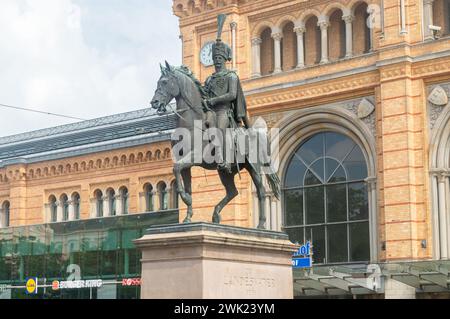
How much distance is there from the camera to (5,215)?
5109 centimetres

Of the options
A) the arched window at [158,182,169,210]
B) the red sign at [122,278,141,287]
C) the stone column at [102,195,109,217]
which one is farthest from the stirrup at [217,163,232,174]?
the stone column at [102,195,109,217]

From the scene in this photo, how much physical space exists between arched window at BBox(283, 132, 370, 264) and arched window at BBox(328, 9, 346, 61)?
10.2 feet

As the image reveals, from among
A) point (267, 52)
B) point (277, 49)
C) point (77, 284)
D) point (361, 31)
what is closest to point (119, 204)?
point (77, 284)

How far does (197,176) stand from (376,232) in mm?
8539

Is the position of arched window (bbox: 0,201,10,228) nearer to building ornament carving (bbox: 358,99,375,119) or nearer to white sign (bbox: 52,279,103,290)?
white sign (bbox: 52,279,103,290)

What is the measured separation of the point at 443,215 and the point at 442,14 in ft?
23.6

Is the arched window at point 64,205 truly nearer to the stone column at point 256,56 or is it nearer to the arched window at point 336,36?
the stone column at point 256,56

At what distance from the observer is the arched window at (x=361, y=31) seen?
35.2 m

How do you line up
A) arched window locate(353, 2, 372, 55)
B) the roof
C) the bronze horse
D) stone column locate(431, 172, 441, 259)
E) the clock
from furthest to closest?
the roof < the clock < arched window locate(353, 2, 372, 55) < stone column locate(431, 172, 441, 259) < the bronze horse

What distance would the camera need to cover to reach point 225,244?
17.6 meters

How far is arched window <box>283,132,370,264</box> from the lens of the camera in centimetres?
3462

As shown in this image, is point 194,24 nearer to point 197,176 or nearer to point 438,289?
point 197,176

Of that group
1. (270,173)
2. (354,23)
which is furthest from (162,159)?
(270,173)

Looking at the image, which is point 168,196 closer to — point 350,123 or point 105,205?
point 105,205
